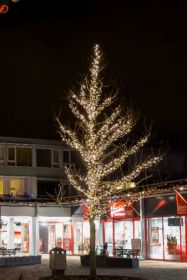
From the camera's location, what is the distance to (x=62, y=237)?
45.0m

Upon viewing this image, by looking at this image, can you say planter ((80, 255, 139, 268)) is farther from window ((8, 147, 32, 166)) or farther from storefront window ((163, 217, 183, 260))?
window ((8, 147, 32, 166))

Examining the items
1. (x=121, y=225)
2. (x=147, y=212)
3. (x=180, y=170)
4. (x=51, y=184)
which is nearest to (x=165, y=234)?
(x=147, y=212)

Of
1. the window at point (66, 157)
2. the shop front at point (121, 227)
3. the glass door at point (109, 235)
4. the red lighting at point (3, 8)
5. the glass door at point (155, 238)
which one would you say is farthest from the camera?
the window at point (66, 157)

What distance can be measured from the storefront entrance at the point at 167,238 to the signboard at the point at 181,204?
1.79 m

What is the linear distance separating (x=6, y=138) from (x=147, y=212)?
17.7 metres

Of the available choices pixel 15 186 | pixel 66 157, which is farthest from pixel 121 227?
pixel 15 186

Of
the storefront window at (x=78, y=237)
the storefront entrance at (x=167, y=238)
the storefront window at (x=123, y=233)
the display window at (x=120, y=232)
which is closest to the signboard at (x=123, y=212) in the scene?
the display window at (x=120, y=232)

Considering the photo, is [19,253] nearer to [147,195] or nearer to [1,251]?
[1,251]

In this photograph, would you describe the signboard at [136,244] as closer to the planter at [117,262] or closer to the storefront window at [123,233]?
the storefront window at [123,233]

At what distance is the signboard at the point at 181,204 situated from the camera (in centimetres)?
2910

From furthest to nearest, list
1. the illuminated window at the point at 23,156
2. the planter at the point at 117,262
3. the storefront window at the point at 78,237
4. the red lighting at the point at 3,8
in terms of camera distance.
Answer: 1. the illuminated window at the point at 23,156
2. the storefront window at the point at 78,237
3. the planter at the point at 117,262
4. the red lighting at the point at 3,8

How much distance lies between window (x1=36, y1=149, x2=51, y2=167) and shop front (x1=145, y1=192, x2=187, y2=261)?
15912 millimetres

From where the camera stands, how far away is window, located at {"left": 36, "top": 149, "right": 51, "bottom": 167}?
4784 cm

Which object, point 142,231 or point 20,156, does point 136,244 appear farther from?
point 20,156
